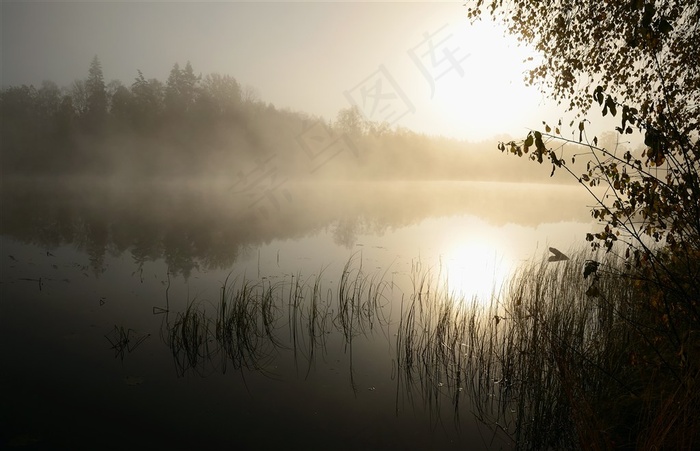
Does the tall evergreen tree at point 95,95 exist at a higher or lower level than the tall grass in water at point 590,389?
higher

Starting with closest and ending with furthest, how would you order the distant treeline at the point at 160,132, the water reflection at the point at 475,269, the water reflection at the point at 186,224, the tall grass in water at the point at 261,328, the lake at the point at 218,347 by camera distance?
the lake at the point at 218,347 → the tall grass in water at the point at 261,328 → the water reflection at the point at 475,269 → the water reflection at the point at 186,224 → the distant treeline at the point at 160,132

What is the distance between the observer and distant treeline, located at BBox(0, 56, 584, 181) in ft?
187

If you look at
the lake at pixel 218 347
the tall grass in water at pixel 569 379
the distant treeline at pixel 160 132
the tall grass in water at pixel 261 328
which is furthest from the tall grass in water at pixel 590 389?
the distant treeline at pixel 160 132

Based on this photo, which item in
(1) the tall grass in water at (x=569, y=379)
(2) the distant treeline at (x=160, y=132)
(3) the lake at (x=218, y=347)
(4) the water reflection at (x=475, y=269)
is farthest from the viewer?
(2) the distant treeline at (x=160, y=132)

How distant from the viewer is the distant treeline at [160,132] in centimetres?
5694

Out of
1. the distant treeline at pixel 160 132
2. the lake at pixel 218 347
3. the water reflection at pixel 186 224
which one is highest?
the distant treeline at pixel 160 132

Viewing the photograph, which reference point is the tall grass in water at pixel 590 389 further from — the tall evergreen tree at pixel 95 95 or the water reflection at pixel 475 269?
the tall evergreen tree at pixel 95 95

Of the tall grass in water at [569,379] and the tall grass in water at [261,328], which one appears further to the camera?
the tall grass in water at [261,328]

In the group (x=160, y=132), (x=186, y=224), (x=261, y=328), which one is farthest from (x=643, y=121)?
(x=160, y=132)

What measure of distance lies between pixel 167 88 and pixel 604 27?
234 ft

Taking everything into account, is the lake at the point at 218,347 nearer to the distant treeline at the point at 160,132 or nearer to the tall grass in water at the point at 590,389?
the tall grass in water at the point at 590,389

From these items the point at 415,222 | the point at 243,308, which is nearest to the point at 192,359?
the point at 243,308

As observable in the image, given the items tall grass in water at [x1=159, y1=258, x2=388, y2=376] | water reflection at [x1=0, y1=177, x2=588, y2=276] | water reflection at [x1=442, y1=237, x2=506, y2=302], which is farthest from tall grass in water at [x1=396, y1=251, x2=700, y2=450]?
water reflection at [x1=0, y1=177, x2=588, y2=276]

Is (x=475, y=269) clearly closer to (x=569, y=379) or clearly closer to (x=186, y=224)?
(x=569, y=379)
